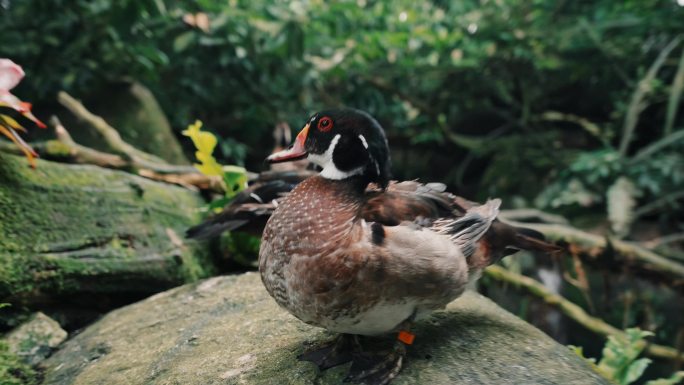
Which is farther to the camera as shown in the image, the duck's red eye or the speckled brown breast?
the duck's red eye

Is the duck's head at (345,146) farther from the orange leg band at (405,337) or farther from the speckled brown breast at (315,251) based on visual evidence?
the orange leg band at (405,337)

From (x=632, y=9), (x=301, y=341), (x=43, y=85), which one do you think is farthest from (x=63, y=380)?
(x=632, y=9)

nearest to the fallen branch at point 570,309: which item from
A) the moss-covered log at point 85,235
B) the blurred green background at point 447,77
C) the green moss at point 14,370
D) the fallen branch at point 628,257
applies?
the blurred green background at point 447,77

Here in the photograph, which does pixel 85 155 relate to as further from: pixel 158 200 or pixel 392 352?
pixel 392 352

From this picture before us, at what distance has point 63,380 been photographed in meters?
2.18

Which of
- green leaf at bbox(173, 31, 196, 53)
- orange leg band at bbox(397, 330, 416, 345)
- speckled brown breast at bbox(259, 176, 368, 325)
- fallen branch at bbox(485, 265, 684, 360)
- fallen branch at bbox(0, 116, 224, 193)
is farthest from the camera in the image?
green leaf at bbox(173, 31, 196, 53)

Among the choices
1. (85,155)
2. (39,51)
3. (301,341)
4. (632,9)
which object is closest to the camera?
(301,341)

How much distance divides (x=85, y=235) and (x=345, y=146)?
1.74 meters

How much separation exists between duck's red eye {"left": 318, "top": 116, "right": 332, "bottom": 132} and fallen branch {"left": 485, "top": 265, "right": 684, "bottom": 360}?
266cm

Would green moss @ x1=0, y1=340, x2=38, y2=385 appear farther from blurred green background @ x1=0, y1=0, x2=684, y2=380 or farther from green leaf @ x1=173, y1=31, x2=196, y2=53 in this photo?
green leaf @ x1=173, y1=31, x2=196, y2=53

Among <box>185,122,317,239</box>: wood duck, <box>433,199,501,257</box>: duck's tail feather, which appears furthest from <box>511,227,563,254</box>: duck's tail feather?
<box>185,122,317,239</box>: wood duck

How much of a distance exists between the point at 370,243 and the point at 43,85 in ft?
12.1

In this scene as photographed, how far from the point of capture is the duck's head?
188cm

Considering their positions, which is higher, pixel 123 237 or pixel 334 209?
pixel 334 209
